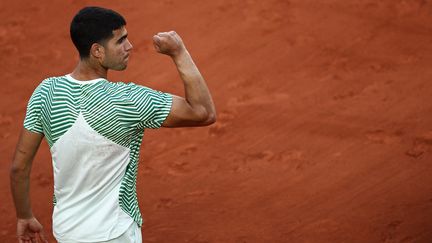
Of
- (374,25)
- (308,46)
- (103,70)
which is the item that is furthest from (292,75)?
(103,70)

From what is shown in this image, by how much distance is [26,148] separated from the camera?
427 centimetres

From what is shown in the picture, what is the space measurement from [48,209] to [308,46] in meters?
4.04

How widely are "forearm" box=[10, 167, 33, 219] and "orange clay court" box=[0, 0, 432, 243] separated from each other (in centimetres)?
310

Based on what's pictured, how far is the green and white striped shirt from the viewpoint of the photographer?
4004mm

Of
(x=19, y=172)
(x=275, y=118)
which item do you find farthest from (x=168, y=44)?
(x=275, y=118)

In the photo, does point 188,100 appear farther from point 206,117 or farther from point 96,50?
point 96,50

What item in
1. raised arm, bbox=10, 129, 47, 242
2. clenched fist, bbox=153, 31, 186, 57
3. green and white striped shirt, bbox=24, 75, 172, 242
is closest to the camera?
green and white striped shirt, bbox=24, 75, 172, 242

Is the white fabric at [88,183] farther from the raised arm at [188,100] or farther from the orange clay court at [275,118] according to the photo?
the orange clay court at [275,118]

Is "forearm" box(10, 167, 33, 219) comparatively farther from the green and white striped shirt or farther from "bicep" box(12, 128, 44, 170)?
the green and white striped shirt

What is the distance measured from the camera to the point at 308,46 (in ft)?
34.4

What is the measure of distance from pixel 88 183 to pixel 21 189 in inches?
19.3

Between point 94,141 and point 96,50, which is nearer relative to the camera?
point 94,141

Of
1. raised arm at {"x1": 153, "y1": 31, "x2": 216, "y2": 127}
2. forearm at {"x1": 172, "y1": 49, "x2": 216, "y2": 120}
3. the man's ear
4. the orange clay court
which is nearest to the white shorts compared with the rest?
raised arm at {"x1": 153, "y1": 31, "x2": 216, "y2": 127}

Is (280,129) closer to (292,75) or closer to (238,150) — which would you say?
(238,150)
